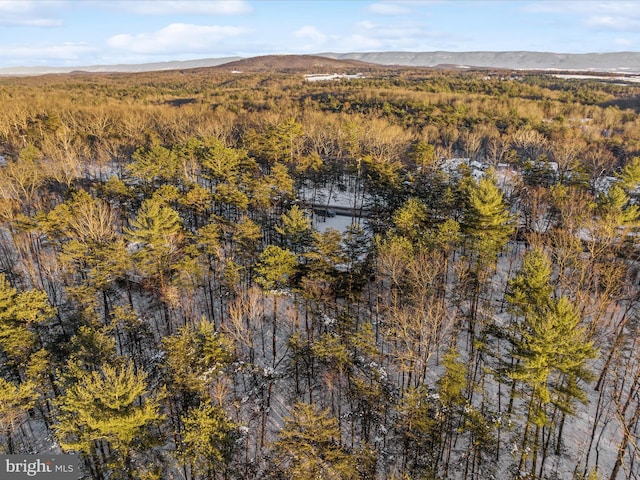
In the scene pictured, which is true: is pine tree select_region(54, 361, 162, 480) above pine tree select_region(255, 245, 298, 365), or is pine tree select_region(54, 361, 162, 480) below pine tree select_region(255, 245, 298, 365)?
below

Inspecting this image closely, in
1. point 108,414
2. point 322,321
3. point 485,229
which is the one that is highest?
point 485,229

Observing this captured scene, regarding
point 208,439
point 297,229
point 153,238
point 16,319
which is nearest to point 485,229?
point 297,229

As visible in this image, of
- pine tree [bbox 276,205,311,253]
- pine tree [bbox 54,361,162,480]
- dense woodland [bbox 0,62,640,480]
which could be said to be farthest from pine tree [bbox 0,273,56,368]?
pine tree [bbox 276,205,311,253]

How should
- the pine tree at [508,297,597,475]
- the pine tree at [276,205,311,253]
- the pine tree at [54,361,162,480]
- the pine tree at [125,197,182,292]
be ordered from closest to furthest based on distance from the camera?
the pine tree at [54,361,162,480], the pine tree at [508,297,597,475], the pine tree at [125,197,182,292], the pine tree at [276,205,311,253]

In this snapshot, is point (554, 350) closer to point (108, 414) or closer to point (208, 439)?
point (208, 439)

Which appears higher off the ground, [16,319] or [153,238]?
[153,238]

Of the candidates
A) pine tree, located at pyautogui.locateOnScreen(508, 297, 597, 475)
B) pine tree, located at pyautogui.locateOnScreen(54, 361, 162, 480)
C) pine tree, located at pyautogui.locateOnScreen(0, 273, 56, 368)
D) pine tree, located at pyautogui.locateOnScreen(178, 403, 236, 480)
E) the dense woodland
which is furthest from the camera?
pine tree, located at pyautogui.locateOnScreen(0, 273, 56, 368)

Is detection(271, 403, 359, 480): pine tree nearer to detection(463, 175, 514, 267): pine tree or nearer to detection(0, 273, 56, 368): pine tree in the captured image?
detection(0, 273, 56, 368): pine tree

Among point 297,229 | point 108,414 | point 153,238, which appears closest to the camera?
point 108,414
